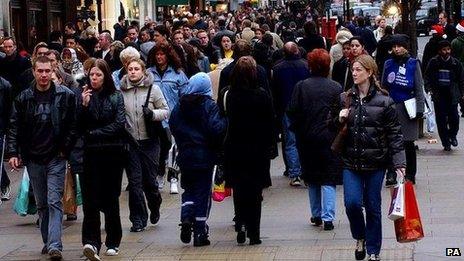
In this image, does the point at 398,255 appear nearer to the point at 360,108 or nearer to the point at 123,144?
the point at 360,108

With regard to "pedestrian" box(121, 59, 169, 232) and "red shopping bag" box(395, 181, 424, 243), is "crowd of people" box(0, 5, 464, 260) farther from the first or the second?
"red shopping bag" box(395, 181, 424, 243)

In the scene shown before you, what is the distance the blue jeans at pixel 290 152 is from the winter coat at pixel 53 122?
5380 mm

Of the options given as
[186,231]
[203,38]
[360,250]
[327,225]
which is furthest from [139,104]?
[203,38]

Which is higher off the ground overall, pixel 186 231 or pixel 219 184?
pixel 219 184

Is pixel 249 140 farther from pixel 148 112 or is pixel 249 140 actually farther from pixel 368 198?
pixel 368 198

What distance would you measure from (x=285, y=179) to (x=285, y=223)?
13.2ft

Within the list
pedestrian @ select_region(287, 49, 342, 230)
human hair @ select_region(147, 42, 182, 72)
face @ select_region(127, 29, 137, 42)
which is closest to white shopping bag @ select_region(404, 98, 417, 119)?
pedestrian @ select_region(287, 49, 342, 230)

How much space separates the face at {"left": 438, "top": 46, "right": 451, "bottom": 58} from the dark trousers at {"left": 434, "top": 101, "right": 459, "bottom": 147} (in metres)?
0.71

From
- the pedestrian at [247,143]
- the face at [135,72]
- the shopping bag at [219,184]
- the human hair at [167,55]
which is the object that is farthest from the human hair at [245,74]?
the human hair at [167,55]

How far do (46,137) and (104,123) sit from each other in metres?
0.53

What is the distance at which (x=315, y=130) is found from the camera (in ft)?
45.1

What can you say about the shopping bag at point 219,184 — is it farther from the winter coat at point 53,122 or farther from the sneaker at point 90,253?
the sneaker at point 90,253

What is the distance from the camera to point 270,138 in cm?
1305

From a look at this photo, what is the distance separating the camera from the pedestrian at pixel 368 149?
1121 centimetres
